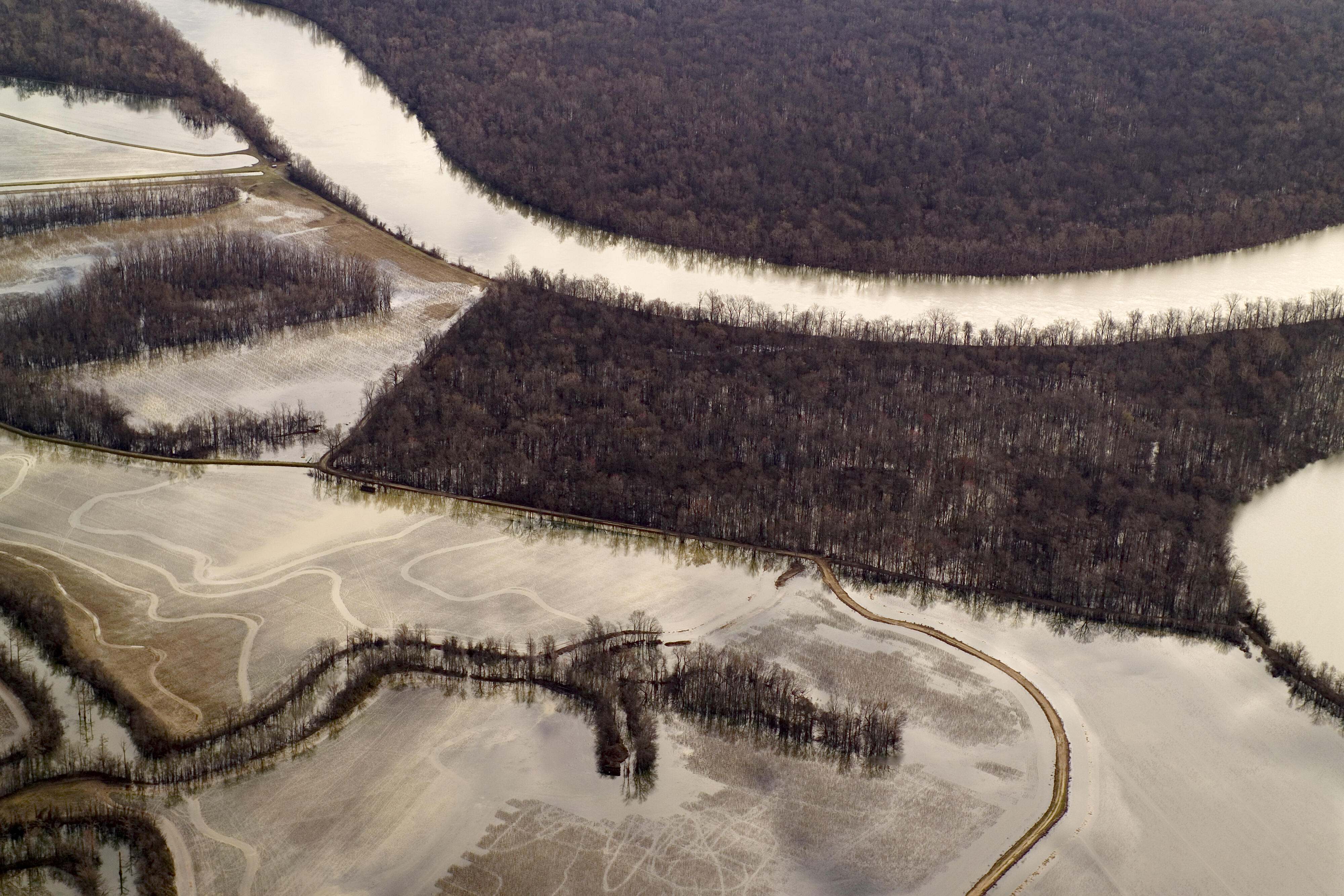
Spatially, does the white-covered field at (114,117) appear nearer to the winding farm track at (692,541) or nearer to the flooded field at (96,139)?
the flooded field at (96,139)

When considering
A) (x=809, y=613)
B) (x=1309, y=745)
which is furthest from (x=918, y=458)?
(x=1309, y=745)

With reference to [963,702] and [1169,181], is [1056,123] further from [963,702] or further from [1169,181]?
[963,702]

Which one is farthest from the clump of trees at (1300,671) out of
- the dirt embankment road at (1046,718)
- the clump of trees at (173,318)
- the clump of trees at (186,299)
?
the clump of trees at (186,299)

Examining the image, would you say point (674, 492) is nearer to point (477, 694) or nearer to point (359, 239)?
point (477, 694)

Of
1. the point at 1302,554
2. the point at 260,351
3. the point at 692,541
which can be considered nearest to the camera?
the point at 692,541

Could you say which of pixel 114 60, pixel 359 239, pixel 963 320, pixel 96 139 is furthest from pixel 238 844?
pixel 114 60

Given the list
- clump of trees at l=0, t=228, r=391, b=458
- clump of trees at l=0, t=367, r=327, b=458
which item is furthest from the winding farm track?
clump of trees at l=0, t=228, r=391, b=458
